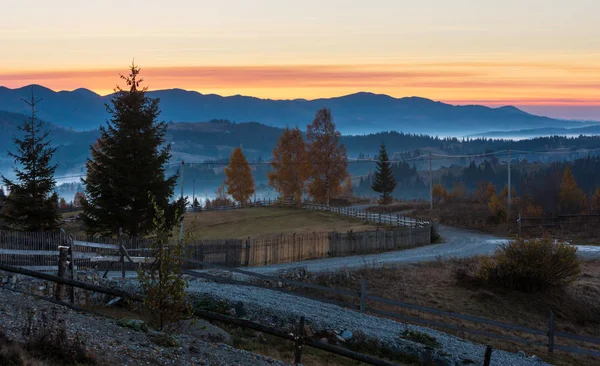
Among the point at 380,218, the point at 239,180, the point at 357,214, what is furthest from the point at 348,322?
the point at 239,180

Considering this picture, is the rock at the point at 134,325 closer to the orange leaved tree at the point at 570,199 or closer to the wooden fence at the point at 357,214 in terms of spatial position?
the wooden fence at the point at 357,214

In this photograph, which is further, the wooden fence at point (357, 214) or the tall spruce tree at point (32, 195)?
the wooden fence at point (357, 214)

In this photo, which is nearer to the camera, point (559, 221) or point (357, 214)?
point (559, 221)

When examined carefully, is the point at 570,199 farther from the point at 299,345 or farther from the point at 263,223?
the point at 299,345

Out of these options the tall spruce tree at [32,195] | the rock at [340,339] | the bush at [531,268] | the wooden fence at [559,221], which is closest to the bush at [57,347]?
the rock at [340,339]

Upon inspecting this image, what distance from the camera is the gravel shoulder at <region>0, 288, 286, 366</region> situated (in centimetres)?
1219

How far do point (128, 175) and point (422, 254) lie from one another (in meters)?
Result: 19.5

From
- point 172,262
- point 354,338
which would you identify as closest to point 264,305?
point 354,338

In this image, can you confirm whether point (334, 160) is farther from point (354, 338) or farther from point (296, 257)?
point (354, 338)

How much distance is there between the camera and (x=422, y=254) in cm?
4384

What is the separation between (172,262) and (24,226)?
87.4ft

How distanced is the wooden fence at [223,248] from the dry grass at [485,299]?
744cm

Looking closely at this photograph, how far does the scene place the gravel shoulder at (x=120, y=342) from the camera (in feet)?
40.0

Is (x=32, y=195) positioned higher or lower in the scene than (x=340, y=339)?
higher
